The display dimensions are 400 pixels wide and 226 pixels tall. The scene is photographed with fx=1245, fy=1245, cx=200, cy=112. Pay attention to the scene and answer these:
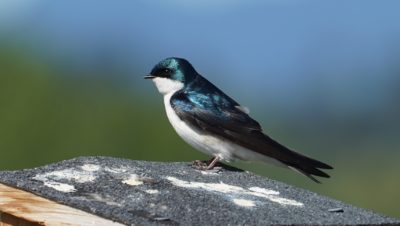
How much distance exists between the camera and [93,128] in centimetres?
1203

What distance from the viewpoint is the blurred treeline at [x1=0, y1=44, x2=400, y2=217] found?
11.5 metres

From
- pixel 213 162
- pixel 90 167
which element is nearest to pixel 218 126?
pixel 213 162

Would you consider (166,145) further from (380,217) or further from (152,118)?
(380,217)

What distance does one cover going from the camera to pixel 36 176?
3969 mm

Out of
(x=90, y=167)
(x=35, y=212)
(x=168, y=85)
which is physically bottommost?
(x=35, y=212)

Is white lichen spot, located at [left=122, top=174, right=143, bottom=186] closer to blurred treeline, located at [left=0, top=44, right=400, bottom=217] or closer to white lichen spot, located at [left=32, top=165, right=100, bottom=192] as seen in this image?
white lichen spot, located at [left=32, top=165, right=100, bottom=192]

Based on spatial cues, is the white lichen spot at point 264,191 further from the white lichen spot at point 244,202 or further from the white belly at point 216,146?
the white belly at point 216,146

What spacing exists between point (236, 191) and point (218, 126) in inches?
A: 31.1

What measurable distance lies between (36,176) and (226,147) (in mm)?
1055

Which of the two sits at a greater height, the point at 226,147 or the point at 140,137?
the point at 226,147

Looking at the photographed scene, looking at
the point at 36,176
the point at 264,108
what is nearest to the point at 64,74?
the point at 264,108

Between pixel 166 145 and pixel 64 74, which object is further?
pixel 64 74

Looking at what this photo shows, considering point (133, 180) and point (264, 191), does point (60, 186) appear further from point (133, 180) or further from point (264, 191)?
point (264, 191)

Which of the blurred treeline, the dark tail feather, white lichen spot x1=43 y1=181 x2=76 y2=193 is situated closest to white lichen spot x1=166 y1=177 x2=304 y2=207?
white lichen spot x1=43 y1=181 x2=76 y2=193
